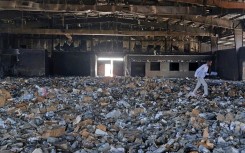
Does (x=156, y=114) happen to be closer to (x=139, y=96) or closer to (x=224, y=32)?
(x=139, y=96)

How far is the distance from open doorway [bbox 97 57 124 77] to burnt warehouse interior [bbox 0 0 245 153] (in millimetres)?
79

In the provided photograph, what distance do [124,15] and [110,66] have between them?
18.0 ft

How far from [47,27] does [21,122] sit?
13.9 metres

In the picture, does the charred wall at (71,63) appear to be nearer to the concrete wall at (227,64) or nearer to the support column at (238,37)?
the concrete wall at (227,64)

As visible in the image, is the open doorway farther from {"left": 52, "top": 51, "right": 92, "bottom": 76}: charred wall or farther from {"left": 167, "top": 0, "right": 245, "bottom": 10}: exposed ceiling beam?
{"left": 167, "top": 0, "right": 245, "bottom": 10}: exposed ceiling beam

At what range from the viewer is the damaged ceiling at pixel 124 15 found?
41.0 ft

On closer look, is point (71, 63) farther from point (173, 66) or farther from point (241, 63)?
point (241, 63)

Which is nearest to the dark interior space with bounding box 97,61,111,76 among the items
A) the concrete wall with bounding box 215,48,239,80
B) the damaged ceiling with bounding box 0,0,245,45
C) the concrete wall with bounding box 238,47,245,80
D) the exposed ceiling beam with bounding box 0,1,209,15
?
the damaged ceiling with bounding box 0,0,245,45

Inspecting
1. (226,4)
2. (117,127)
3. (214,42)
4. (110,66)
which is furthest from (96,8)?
(214,42)

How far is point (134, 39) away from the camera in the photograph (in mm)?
22578

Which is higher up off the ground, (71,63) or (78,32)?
(78,32)

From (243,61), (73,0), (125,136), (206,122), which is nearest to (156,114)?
(206,122)

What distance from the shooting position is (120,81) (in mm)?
15086

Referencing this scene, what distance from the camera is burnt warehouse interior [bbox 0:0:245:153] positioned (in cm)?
465
